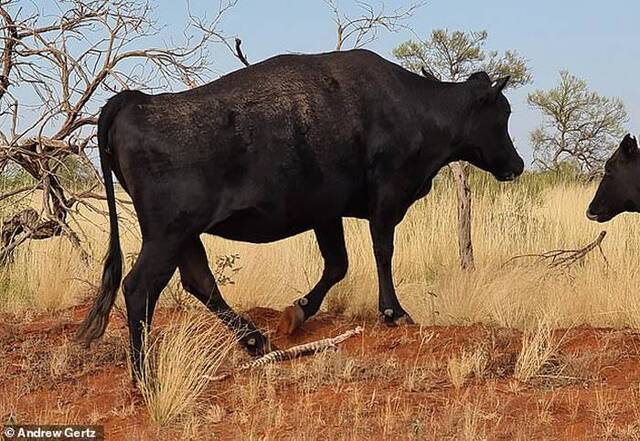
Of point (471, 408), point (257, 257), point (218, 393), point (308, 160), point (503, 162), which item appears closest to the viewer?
point (471, 408)

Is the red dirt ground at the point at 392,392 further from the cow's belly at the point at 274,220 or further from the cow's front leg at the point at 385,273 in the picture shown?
the cow's belly at the point at 274,220

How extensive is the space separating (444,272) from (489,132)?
282cm

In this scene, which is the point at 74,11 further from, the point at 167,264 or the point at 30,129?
the point at 167,264

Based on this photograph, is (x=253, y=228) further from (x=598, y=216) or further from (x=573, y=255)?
(x=598, y=216)


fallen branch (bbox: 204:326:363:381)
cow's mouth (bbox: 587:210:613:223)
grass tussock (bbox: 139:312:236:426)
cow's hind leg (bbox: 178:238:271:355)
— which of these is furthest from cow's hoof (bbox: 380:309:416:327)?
cow's mouth (bbox: 587:210:613:223)

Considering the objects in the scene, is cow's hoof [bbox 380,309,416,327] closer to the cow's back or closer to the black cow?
the black cow

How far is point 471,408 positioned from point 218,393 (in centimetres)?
153

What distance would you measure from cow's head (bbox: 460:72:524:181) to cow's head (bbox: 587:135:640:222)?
5.80 ft

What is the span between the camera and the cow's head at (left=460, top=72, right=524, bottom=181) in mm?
8133

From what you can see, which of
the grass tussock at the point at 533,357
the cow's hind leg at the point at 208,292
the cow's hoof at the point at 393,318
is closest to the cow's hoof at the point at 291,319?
the cow's hind leg at the point at 208,292

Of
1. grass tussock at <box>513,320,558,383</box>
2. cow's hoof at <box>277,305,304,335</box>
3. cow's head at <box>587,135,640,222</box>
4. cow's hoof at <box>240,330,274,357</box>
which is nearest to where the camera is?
grass tussock at <box>513,320,558,383</box>

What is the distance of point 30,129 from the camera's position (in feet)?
31.2

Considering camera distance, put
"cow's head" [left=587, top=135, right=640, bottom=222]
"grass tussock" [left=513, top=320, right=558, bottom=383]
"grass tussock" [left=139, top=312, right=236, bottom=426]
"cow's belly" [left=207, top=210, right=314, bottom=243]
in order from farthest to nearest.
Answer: "cow's head" [left=587, top=135, right=640, bottom=222], "cow's belly" [left=207, top=210, right=314, bottom=243], "grass tussock" [left=513, top=320, right=558, bottom=383], "grass tussock" [left=139, top=312, right=236, bottom=426]

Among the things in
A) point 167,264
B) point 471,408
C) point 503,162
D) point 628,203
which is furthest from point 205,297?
point 628,203
